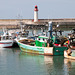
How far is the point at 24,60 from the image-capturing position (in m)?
25.8

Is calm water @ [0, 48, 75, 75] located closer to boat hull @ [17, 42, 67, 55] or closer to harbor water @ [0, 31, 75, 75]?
harbor water @ [0, 31, 75, 75]

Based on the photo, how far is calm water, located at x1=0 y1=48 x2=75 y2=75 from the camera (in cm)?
2053

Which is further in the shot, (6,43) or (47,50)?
(6,43)

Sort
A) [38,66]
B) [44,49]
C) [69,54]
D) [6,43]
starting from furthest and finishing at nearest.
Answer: [6,43] → [44,49] → [69,54] → [38,66]

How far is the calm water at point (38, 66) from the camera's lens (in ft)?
67.4

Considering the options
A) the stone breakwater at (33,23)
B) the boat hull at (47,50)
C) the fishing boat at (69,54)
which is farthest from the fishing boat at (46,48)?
the stone breakwater at (33,23)

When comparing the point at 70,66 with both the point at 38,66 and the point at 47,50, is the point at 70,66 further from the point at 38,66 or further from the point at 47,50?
the point at 47,50

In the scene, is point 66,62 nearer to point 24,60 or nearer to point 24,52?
point 24,60

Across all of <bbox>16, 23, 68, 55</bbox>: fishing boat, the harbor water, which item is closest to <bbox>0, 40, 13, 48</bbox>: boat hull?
<bbox>16, 23, 68, 55</bbox>: fishing boat

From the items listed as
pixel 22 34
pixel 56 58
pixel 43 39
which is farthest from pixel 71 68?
pixel 22 34

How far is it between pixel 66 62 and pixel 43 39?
304 inches

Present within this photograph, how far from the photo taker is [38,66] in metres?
22.7

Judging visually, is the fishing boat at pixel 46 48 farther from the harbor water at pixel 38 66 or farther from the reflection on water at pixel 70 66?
the reflection on water at pixel 70 66

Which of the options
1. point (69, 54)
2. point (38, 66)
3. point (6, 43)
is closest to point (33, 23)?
point (6, 43)
